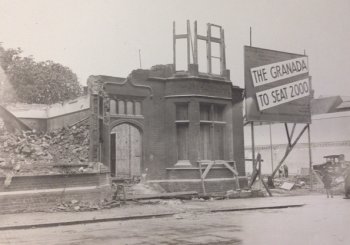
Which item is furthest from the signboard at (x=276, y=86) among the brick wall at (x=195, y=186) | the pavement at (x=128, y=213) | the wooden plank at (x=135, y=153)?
the wooden plank at (x=135, y=153)

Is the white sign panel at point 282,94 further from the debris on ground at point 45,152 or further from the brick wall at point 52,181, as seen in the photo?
the brick wall at point 52,181

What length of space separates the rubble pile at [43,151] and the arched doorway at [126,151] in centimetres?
548

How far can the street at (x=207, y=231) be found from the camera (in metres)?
7.84

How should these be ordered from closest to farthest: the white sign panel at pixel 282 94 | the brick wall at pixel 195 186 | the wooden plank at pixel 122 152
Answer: the brick wall at pixel 195 186, the white sign panel at pixel 282 94, the wooden plank at pixel 122 152

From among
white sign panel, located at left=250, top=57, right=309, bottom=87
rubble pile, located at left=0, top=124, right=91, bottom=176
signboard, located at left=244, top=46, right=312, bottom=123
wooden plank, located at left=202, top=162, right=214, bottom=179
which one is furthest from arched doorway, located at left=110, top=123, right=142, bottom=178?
white sign panel, located at left=250, top=57, right=309, bottom=87

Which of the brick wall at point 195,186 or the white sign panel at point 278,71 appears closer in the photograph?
the brick wall at point 195,186

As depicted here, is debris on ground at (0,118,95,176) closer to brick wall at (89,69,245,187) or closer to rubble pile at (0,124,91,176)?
rubble pile at (0,124,91,176)

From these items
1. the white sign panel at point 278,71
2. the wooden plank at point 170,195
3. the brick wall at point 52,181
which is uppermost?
the white sign panel at point 278,71

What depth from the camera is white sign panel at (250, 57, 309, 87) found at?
18.7 meters

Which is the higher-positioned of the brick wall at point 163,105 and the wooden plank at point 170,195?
the brick wall at point 163,105

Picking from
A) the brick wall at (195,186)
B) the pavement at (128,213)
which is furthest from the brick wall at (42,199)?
the brick wall at (195,186)

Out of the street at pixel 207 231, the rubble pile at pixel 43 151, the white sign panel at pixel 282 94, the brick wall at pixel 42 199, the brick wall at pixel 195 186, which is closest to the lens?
the street at pixel 207 231

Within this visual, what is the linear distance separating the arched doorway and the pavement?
23.7ft

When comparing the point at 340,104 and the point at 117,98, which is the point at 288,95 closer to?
the point at 340,104
